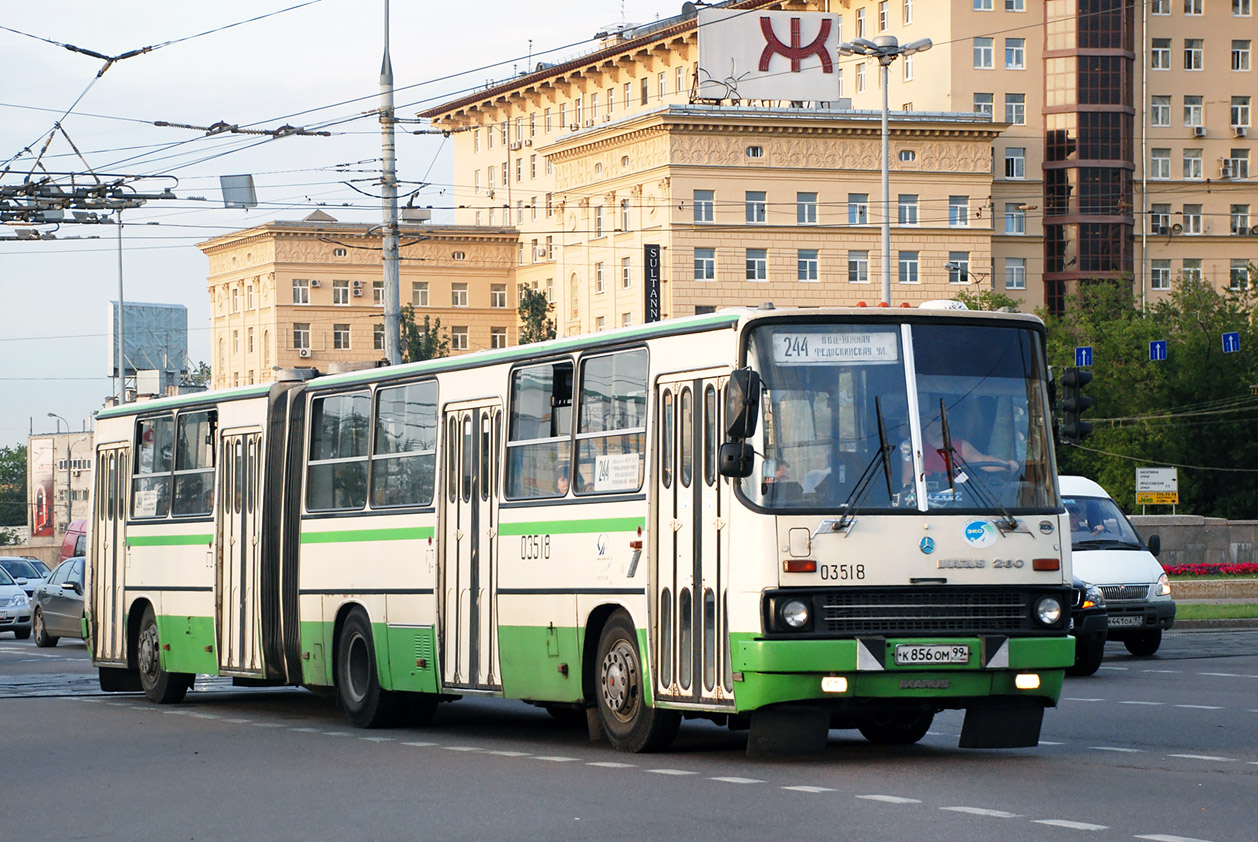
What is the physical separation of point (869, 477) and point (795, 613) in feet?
3.12

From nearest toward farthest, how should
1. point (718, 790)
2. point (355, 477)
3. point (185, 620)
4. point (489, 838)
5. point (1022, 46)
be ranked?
point (489, 838), point (718, 790), point (355, 477), point (185, 620), point (1022, 46)

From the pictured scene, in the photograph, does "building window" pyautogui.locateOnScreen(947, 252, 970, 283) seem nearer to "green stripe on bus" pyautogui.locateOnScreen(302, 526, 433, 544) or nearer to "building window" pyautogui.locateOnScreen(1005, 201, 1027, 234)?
"building window" pyautogui.locateOnScreen(1005, 201, 1027, 234)

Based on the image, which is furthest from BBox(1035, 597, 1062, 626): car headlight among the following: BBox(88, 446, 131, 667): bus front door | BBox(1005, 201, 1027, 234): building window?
BBox(1005, 201, 1027, 234): building window

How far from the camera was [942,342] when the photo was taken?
13.3m

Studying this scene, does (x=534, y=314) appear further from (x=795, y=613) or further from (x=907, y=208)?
(x=795, y=613)

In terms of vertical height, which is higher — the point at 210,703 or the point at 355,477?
the point at 355,477

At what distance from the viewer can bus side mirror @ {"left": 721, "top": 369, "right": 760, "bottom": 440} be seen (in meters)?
12.4

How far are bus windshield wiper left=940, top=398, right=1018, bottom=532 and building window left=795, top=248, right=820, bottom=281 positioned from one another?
3617 inches

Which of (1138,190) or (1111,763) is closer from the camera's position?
(1111,763)

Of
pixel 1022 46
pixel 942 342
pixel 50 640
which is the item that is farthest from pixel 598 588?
pixel 1022 46

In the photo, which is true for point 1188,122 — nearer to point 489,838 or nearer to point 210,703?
point 210,703

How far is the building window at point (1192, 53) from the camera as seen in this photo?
10388 centimetres

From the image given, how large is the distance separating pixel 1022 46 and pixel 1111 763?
9189cm

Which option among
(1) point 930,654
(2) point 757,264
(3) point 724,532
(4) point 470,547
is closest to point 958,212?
(2) point 757,264
